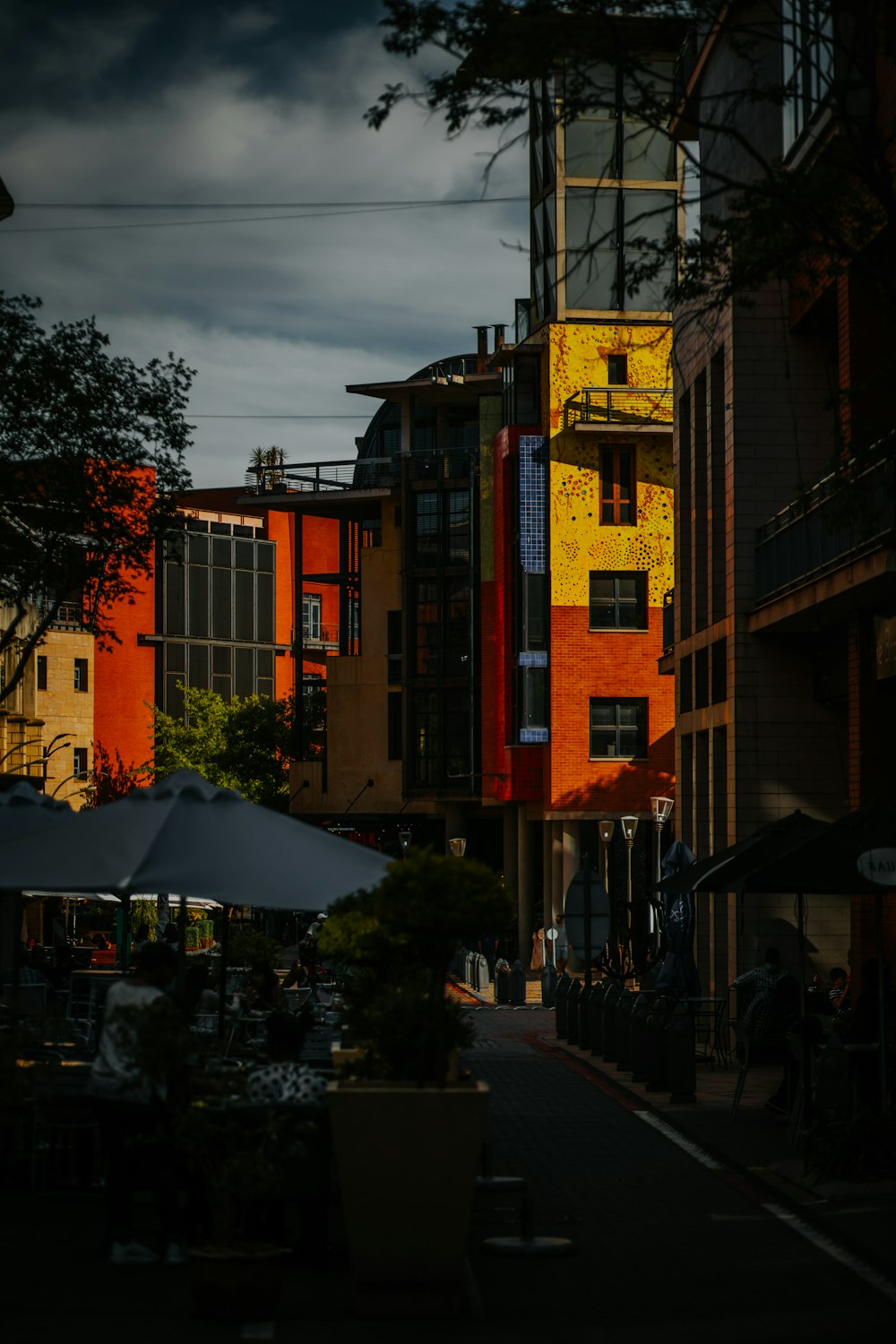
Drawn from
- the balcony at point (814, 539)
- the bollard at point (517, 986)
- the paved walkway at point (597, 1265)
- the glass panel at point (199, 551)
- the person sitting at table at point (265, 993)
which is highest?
the glass panel at point (199, 551)

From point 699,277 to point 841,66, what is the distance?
26.9 ft

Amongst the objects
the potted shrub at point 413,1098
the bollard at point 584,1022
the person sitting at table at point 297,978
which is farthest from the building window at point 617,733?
the potted shrub at point 413,1098

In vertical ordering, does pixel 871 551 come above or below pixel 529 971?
above

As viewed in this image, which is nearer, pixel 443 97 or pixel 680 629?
pixel 443 97

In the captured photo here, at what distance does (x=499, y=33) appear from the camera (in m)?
13.5

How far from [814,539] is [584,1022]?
28.4 feet

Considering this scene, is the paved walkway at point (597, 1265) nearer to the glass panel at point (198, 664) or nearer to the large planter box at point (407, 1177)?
the large planter box at point (407, 1177)

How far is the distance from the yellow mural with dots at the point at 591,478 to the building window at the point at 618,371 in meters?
0.14

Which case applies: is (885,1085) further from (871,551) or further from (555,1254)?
(871,551)

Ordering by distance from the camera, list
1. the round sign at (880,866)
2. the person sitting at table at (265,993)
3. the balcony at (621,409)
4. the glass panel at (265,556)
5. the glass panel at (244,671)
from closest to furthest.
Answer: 1. the round sign at (880,866)
2. the person sitting at table at (265,993)
3. the balcony at (621,409)
4. the glass panel at (244,671)
5. the glass panel at (265,556)

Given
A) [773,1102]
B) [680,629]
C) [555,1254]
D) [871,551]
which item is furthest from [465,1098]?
[680,629]

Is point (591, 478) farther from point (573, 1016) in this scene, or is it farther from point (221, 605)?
point (221, 605)

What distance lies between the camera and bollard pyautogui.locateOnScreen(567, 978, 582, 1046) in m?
32.7

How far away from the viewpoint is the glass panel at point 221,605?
109 metres
